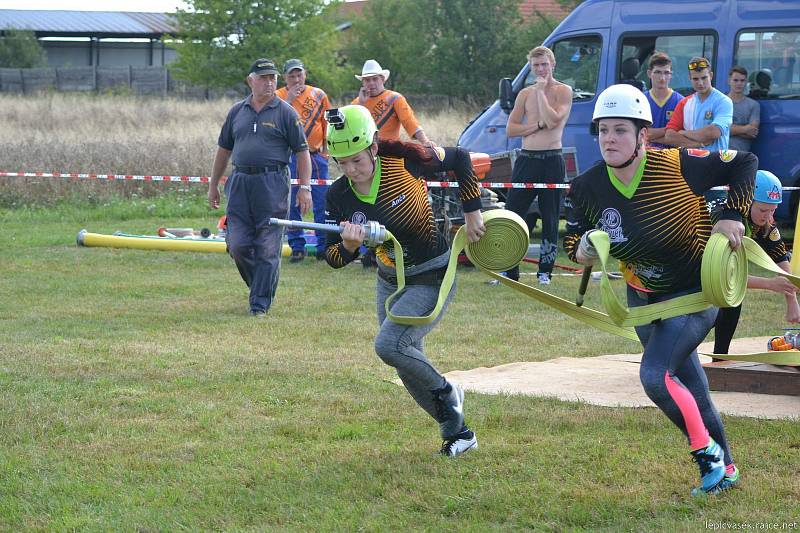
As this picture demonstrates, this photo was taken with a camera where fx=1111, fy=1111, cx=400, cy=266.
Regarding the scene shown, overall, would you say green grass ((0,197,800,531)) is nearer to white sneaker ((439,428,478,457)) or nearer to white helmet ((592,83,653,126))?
white sneaker ((439,428,478,457))

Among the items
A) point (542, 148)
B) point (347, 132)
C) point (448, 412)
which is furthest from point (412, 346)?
point (542, 148)

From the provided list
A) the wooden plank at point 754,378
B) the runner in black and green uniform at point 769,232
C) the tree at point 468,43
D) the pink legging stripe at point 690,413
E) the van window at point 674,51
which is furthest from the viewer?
the tree at point 468,43

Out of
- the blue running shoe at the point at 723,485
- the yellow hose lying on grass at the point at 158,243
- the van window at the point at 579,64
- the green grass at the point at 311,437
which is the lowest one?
the yellow hose lying on grass at the point at 158,243

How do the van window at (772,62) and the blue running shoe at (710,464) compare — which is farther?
the van window at (772,62)

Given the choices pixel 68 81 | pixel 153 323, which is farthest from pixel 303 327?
pixel 68 81

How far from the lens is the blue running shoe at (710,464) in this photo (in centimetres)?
477

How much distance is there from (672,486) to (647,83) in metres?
9.20

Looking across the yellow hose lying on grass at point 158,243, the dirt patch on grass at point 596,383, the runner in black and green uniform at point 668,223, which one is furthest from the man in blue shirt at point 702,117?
the runner in black and green uniform at point 668,223

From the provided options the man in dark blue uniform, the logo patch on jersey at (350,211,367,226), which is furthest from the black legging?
the man in dark blue uniform

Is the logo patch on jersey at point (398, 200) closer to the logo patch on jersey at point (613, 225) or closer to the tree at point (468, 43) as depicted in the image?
the logo patch on jersey at point (613, 225)

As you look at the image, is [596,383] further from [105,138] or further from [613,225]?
[105,138]

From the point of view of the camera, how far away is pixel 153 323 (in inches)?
375

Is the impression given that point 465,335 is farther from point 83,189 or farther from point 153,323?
point 83,189

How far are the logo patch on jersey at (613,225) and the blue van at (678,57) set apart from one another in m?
7.94
